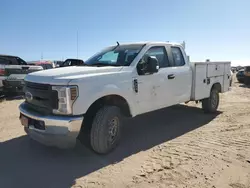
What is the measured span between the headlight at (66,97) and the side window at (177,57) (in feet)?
9.59

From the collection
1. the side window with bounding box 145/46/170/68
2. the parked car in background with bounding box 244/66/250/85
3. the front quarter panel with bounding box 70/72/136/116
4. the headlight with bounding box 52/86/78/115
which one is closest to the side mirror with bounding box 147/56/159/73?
the front quarter panel with bounding box 70/72/136/116

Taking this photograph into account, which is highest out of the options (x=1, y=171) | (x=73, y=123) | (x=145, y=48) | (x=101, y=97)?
(x=145, y=48)

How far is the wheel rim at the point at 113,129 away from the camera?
13.3 feet

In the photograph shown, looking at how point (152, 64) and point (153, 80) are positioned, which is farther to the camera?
point (153, 80)

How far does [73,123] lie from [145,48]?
228 cm

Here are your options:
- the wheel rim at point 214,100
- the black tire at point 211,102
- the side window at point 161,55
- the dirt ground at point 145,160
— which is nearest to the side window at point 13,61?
the dirt ground at point 145,160

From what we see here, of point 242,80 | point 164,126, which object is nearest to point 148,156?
point 164,126

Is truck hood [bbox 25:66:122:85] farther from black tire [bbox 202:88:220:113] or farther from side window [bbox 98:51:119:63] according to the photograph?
black tire [bbox 202:88:220:113]

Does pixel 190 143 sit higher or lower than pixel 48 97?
lower

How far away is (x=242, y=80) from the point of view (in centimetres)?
1806

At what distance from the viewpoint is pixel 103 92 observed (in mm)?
3787

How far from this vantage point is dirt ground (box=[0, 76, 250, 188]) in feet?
10.5

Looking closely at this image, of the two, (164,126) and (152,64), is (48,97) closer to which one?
(152,64)

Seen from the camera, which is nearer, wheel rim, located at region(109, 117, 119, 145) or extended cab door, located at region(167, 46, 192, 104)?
wheel rim, located at region(109, 117, 119, 145)
